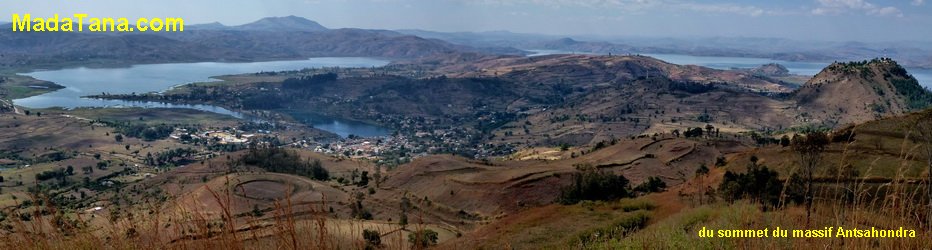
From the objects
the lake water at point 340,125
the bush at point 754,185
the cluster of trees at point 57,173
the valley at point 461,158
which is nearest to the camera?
the valley at point 461,158

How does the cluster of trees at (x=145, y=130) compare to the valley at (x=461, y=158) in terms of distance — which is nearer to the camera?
the valley at (x=461, y=158)

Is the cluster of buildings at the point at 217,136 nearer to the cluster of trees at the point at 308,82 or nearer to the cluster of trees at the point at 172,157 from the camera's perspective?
the cluster of trees at the point at 172,157

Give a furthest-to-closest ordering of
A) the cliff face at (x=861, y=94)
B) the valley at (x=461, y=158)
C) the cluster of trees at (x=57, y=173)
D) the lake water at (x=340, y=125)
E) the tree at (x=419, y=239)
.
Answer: the lake water at (x=340, y=125), the cliff face at (x=861, y=94), the cluster of trees at (x=57, y=173), the valley at (x=461, y=158), the tree at (x=419, y=239)

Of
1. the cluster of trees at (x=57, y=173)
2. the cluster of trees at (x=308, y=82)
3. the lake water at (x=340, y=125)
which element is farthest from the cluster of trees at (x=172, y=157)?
the cluster of trees at (x=308, y=82)

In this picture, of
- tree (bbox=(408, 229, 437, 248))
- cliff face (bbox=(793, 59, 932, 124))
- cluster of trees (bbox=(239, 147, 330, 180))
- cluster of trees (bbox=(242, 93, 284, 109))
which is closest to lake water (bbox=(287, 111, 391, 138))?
cluster of trees (bbox=(242, 93, 284, 109))

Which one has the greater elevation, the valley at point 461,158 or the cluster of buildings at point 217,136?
the valley at point 461,158

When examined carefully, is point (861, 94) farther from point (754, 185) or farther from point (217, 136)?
point (217, 136)

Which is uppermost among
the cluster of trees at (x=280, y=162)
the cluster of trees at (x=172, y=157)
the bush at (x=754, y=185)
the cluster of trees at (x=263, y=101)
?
the bush at (x=754, y=185)

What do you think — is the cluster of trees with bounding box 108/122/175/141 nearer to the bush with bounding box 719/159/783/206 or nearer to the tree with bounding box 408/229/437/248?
the bush with bounding box 719/159/783/206
